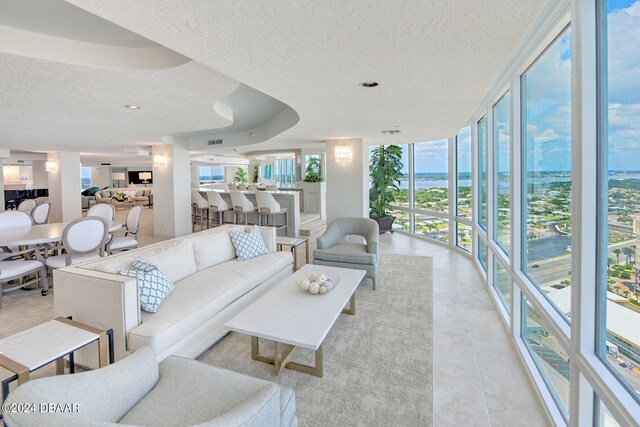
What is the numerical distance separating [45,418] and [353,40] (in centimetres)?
214

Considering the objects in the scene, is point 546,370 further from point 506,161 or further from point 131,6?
point 131,6

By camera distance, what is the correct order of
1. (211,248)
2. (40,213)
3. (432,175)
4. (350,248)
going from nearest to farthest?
(211,248), (350,248), (40,213), (432,175)

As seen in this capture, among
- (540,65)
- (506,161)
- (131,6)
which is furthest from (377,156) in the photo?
(131,6)

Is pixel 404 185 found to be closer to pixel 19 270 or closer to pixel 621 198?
pixel 621 198

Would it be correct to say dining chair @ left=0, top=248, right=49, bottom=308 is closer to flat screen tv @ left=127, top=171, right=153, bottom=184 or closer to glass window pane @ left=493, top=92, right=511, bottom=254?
glass window pane @ left=493, top=92, right=511, bottom=254

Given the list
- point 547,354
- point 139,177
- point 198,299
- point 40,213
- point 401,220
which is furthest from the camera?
point 139,177

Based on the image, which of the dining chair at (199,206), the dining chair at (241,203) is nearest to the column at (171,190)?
the dining chair at (199,206)

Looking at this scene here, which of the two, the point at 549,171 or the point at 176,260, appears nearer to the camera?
the point at 549,171

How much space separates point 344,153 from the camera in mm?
5883

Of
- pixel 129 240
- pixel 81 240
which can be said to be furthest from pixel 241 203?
pixel 81 240

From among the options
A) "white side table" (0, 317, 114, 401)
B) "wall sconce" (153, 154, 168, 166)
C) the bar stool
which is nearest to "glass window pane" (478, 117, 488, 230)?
the bar stool

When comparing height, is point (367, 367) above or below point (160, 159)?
below

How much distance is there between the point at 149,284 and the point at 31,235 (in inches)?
125

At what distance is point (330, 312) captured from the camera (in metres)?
2.41
